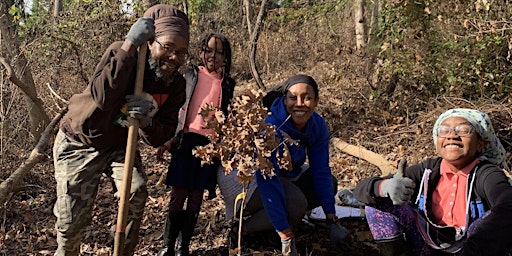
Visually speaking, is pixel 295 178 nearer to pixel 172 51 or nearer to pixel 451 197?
pixel 451 197

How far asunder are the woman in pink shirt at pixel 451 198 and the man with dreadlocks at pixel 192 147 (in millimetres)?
1131

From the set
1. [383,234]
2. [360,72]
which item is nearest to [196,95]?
[383,234]

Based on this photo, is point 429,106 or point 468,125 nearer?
point 468,125

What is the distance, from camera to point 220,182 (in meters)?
3.67

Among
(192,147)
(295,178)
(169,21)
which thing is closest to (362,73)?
(295,178)

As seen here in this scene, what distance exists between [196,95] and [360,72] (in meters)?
4.41

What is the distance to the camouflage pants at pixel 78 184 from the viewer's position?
9.75 ft

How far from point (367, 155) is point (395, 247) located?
2928 mm

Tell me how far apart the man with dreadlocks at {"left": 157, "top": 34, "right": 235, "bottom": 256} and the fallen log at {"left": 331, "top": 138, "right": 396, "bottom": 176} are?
2.59m

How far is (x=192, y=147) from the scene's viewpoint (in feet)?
11.9

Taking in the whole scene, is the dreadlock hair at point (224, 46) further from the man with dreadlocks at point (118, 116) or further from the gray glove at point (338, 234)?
the gray glove at point (338, 234)

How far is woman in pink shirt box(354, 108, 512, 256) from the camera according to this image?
8.64 ft

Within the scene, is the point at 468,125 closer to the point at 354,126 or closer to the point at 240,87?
the point at 354,126

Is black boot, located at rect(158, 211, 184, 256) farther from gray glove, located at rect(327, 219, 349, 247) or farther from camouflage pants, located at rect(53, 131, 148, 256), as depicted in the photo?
gray glove, located at rect(327, 219, 349, 247)
